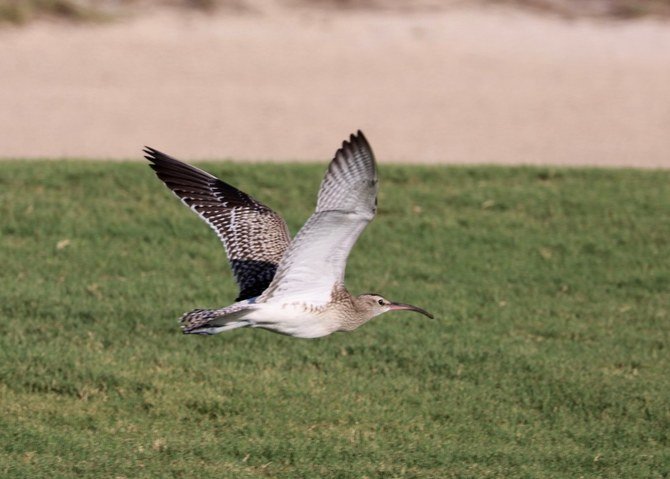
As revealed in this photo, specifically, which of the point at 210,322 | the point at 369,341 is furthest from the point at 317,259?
the point at 369,341

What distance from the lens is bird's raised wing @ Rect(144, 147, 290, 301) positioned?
7941 millimetres

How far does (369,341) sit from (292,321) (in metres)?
2.14

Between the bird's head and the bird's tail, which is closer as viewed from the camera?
the bird's tail

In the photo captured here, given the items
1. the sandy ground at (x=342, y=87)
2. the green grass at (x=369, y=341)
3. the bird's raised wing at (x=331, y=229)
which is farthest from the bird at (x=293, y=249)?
the sandy ground at (x=342, y=87)

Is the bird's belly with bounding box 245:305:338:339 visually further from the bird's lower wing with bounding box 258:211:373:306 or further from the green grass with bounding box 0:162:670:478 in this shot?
the green grass with bounding box 0:162:670:478

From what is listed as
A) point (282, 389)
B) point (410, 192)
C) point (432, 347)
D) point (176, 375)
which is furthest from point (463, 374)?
point (410, 192)

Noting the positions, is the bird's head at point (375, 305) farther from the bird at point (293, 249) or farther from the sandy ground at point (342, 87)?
the sandy ground at point (342, 87)

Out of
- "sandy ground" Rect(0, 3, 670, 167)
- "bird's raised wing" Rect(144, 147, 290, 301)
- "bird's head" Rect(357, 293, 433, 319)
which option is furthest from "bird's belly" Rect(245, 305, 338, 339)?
"sandy ground" Rect(0, 3, 670, 167)

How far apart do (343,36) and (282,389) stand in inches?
408

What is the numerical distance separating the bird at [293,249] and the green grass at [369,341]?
773 millimetres

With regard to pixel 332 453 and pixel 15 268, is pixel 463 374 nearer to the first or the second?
pixel 332 453

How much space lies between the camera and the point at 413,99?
16.1 metres

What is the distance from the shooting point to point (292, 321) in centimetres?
718

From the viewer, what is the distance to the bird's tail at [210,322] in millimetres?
7043
